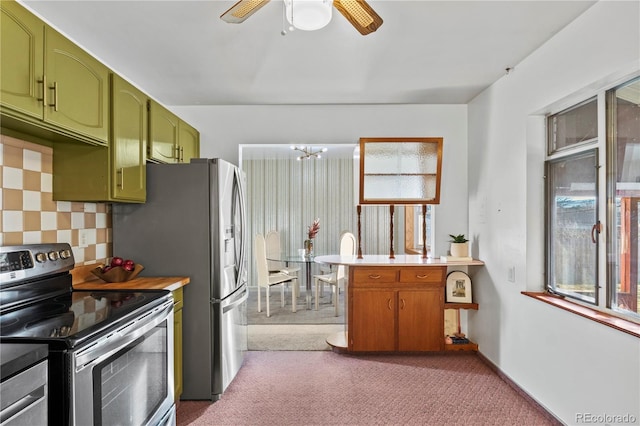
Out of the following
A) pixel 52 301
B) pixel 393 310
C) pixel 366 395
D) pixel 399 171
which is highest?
pixel 399 171

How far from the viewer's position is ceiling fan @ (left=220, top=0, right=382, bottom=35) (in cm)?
147

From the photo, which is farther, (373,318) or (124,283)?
(373,318)

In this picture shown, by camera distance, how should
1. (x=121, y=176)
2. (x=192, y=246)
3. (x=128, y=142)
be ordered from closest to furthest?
(x=121, y=176), (x=128, y=142), (x=192, y=246)

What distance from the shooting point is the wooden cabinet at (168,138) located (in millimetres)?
2779

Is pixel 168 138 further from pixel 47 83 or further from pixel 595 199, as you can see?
pixel 595 199

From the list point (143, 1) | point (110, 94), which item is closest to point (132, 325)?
point (110, 94)

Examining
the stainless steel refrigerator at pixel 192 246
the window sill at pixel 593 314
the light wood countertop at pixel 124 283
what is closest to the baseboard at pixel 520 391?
the window sill at pixel 593 314

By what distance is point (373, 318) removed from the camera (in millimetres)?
3398

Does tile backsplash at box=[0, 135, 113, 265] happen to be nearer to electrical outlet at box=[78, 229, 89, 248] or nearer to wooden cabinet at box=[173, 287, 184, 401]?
electrical outlet at box=[78, 229, 89, 248]

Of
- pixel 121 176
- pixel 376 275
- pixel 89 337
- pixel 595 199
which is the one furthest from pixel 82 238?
pixel 595 199

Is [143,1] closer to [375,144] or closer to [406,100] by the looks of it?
[375,144]

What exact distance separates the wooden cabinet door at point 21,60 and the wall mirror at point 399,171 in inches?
97.6

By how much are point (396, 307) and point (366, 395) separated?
0.91 meters

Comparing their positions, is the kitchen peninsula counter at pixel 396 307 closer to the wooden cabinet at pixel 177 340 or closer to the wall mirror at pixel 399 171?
the wall mirror at pixel 399 171
